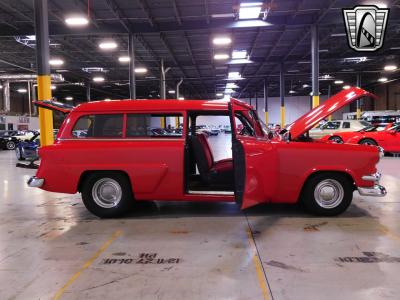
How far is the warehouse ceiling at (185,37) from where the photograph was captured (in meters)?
15.9

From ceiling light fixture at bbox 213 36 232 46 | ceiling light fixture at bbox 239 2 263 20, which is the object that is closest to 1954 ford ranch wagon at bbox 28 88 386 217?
ceiling light fixture at bbox 239 2 263 20

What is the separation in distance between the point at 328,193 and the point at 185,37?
17494mm

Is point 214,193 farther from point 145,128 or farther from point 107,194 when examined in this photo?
point 107,194

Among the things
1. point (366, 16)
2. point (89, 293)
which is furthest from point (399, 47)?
point (89, 293)

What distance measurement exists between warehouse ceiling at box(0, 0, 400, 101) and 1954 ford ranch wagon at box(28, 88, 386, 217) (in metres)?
9.71

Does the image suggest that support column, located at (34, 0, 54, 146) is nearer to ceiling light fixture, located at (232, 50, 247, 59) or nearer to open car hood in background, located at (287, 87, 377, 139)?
open car hood in background, located at (287, 87, 377, 139)

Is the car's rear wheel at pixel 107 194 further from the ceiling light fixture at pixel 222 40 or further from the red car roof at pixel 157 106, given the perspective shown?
the ceiling light fixture at pixel 222 40

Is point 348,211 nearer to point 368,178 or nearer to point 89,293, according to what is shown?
point 368,178

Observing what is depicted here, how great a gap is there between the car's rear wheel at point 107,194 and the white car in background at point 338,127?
14.4 metres

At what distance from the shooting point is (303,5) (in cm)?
1611

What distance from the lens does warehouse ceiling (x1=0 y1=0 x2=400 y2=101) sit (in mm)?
15883

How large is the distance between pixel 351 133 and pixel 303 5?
20.7 ft

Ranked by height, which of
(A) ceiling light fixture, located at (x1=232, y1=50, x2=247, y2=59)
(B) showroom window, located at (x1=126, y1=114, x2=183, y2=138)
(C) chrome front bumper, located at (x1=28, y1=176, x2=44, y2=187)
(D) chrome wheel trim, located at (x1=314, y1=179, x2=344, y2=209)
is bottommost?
(D) chrome wheel trim, located at (x1=314, y1=179, x2=344, y2=209)

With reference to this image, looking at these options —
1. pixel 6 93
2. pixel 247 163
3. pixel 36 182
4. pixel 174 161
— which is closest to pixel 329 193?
pixel 247 163
